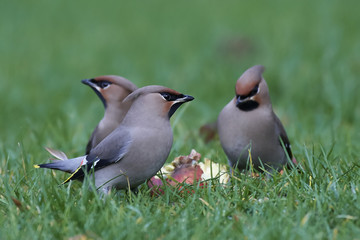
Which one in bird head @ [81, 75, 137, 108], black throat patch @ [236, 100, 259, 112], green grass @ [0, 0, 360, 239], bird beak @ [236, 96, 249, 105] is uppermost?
bird head @ [81, 75, 137, 108]

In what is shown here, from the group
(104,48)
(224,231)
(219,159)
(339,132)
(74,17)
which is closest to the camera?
(224,231)

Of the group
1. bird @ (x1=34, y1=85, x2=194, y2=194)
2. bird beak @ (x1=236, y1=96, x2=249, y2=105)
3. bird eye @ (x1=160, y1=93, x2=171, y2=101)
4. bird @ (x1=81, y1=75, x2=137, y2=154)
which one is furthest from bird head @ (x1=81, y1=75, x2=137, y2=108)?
bird beak @ (x1=236, y1=96, x2=249, y2=105)

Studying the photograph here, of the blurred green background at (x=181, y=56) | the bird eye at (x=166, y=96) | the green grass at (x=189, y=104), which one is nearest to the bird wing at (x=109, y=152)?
the green grass at (x=189, y=104)

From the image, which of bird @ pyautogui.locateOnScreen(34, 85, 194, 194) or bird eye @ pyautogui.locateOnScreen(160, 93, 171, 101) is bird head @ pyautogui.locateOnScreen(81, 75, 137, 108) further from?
bird eye @ pyautogui.locateOnScreen(160, 93, 171, 101)

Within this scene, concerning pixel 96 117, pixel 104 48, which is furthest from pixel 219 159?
pixel 104 48

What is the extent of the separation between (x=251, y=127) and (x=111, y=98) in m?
1.03

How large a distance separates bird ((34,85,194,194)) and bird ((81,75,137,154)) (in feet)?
1.68

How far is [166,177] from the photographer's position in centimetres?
405

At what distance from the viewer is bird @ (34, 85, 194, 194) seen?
3.60 meters

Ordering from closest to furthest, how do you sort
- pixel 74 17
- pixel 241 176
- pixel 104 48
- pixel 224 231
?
pixel 224 231, pixel 241 176, pixel 104 48, pixel 74 17

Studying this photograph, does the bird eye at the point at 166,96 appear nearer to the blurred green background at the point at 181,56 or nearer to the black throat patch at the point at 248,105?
the black throat patch at the point at 248,105

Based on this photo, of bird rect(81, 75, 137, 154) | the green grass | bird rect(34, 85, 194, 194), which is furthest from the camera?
bird rect(81, 75, 137, 154)

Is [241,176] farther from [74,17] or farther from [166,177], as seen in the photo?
[74,17]

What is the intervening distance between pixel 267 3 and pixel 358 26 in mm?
3200
